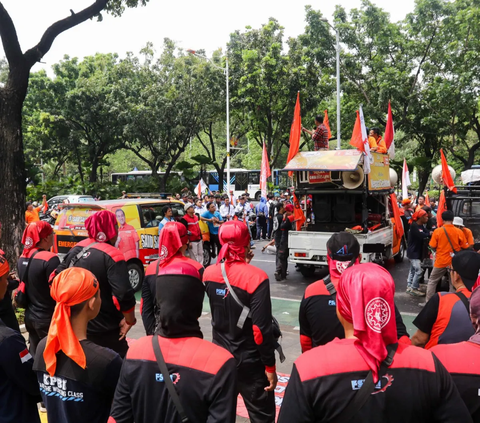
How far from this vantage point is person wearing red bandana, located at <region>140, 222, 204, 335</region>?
3652mm

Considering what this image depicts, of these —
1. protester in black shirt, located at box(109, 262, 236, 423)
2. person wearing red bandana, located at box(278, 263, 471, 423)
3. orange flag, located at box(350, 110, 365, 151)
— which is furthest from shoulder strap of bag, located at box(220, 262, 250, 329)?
orange flag, located at box(350, 110, 365, 151)

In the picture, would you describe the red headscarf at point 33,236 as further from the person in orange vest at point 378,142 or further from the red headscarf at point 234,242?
the person in orange vest at point 378,142

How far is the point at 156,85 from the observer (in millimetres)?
28062

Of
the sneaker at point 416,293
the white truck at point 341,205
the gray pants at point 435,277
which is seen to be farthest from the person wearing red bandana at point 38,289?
the sneaker at point 416,293

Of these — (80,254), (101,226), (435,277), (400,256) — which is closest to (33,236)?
(80,254)

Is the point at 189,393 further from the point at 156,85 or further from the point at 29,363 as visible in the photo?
the point at 156,85

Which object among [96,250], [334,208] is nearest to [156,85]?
[334,208]

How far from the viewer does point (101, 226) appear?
414 centimetres

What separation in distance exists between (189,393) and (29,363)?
3.61 feet

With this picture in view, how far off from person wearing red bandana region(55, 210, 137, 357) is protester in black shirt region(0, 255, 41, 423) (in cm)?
122

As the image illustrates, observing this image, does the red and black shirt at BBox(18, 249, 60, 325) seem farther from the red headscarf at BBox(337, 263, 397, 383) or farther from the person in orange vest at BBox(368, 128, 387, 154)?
the person in orange vest at BBox(368, 128, 387, 154)

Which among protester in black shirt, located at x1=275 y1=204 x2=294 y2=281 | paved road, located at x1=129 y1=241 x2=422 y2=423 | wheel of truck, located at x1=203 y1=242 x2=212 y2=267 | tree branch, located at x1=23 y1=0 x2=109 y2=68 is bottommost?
paved road, located at x1=129 y1=241 x2=422 y2=423

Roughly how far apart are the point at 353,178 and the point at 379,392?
8.81 meters

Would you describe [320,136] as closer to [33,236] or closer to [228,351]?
[33,236]
